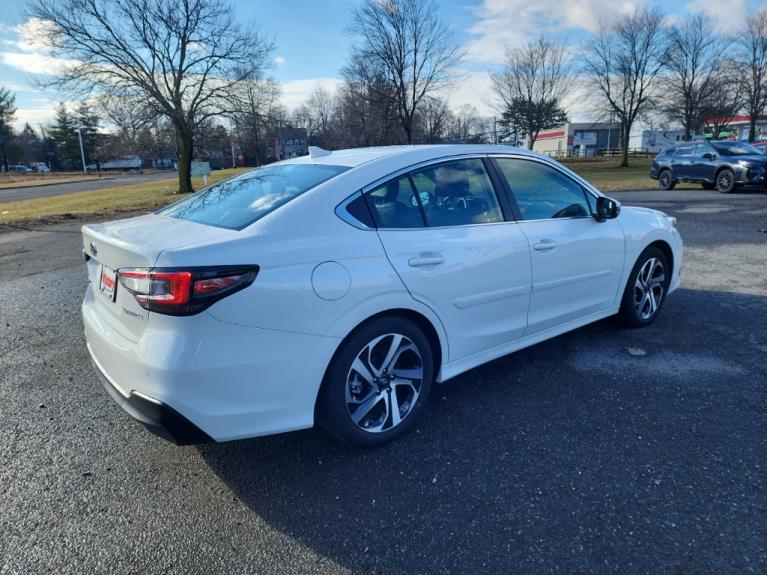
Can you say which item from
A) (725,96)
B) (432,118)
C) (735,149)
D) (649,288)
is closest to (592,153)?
(725,96)

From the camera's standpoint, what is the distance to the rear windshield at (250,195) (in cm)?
266

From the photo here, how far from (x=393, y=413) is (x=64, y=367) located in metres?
2.77

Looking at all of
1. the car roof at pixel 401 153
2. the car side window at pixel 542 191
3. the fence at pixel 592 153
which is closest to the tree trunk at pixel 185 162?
the car roof at pixel 401 153

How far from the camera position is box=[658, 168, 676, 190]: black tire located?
1817 centimetres

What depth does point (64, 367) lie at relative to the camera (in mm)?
3906

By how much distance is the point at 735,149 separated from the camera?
16.3 meters

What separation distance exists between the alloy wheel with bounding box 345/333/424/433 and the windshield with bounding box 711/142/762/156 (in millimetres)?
17959

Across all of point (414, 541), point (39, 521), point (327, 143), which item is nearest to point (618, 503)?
point (414, 541)

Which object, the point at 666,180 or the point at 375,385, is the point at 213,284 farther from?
the point at 666,180

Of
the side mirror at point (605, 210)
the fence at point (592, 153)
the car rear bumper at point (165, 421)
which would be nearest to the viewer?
the car rear bumper at point (165, 421)

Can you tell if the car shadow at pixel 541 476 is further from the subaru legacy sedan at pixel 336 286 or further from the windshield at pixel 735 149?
the windshield at pixel 735 149

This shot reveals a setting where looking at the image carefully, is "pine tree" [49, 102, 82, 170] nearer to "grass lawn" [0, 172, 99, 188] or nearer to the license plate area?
"grass lawn" [0, 172, 99, 188]

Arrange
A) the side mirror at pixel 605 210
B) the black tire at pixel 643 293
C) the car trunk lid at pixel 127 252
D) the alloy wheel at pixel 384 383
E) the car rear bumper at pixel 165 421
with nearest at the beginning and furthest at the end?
the car rear bumper at pixel 165 421
the car trunk lid at pixel 127 252
the alloy wheel at pixel 384 383
the side mirror at pixel 605 210
the black tire at pixel 643 293

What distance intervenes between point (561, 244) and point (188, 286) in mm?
2534
